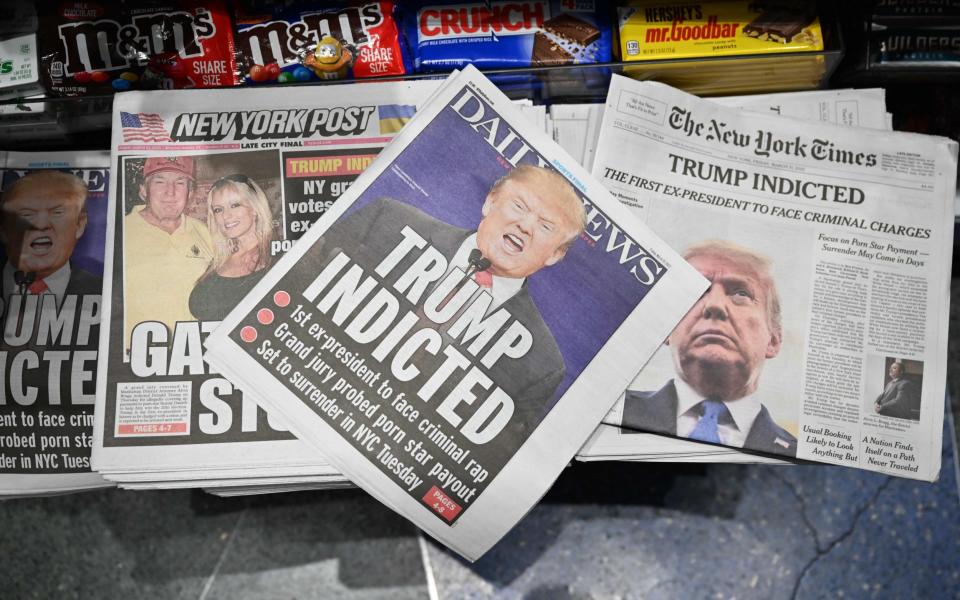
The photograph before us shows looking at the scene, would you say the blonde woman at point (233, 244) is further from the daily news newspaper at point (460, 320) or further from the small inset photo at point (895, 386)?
the small inset photo at point (895, 386)

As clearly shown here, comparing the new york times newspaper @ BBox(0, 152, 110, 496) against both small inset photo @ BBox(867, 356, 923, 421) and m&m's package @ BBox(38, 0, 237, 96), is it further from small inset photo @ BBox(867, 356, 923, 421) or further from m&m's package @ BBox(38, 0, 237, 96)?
small inset photo @ BBox(867, 356, 923, 421)

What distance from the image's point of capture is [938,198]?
563 millimetres

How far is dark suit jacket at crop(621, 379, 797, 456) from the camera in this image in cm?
54

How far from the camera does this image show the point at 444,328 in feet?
1.78

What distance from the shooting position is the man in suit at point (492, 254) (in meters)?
0.54

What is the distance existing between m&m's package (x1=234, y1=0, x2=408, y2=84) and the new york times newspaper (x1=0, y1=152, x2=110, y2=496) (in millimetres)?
166

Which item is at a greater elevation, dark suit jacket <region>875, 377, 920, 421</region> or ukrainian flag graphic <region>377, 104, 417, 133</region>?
ukrainian flag graphic <region>377, 104, 417, 133</region>

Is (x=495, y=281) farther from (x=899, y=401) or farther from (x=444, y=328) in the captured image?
(x=899, y=401)

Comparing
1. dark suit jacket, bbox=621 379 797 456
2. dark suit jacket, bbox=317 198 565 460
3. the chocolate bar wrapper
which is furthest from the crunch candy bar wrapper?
dark suit jacket, bbox=621 379 797 456

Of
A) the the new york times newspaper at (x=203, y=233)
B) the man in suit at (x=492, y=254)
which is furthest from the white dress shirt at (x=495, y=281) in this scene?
the the new york times newspaper at (x=203, y=233)

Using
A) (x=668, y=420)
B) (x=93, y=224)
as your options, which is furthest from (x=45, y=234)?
(x=668, y=420)

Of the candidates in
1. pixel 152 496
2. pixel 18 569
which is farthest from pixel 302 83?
pixel 18 569

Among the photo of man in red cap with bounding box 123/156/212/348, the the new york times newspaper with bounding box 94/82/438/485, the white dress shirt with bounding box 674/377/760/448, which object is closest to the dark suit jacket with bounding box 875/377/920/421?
the white dress shirt with bounding box 674/377/760/448

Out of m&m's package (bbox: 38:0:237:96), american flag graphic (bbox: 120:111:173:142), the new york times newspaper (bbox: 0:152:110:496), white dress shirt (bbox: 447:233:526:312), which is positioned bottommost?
the new york times newspaper (bbox: 0:152:110:496)
